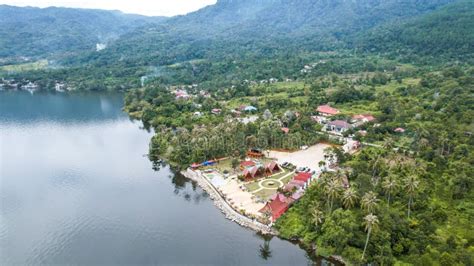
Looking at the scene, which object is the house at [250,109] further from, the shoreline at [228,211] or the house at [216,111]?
the shoreline at [228,211]

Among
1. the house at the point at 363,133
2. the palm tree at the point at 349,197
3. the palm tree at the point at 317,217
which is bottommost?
the house at the point at 363,133

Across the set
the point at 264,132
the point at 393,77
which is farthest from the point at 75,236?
the point at 393,77

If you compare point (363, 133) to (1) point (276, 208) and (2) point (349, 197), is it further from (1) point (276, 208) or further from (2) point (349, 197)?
(1) point (276, 208)

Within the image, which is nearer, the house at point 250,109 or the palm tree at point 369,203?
the palm tree at point 369,203

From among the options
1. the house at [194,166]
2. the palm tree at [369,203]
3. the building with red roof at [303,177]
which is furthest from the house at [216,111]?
the palm tree at [369,203]

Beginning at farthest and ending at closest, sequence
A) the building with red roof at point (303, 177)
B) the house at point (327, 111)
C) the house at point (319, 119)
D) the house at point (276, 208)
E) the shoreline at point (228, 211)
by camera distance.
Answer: the house at point (327, 111)
the house at point (319, 119)
the building with red roof at point (303, 177)
the house at point (276, 208)
the shoreline at point (228, 211)

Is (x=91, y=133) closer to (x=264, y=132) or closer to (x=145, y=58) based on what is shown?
(x=264, y=132)
